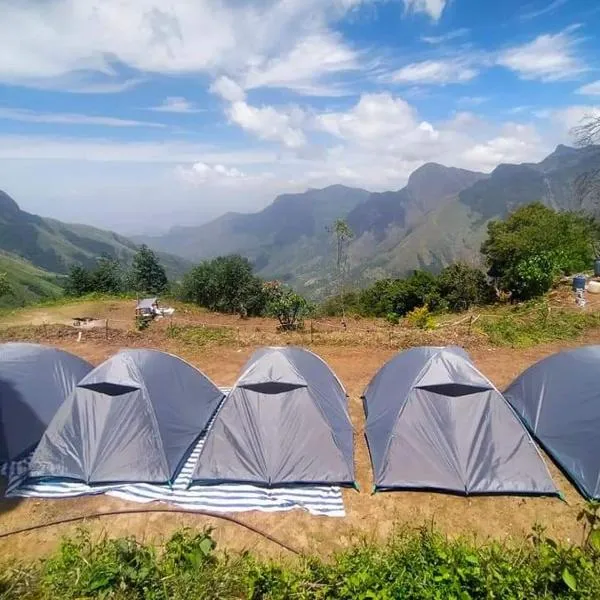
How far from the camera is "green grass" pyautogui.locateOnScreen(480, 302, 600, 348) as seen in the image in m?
13.5

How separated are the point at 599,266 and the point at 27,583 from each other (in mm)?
22940

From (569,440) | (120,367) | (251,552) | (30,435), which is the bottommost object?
(251,552)

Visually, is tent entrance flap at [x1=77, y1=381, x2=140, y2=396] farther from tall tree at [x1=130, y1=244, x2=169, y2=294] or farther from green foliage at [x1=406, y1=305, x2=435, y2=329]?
tall tree at [x1=130, y1=244, x2=169, y2=294]

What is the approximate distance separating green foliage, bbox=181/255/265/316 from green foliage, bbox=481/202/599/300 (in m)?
13.9

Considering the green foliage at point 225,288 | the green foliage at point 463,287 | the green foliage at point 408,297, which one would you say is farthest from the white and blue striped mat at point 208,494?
the green foliage at point 463,287

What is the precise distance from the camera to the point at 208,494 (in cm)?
691

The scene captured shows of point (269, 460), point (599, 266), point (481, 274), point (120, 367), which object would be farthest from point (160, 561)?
point (481, 274)

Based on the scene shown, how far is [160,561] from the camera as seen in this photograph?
16.3 ft

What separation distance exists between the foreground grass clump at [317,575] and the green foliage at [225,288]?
1886 cm

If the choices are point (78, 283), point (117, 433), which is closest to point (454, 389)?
point (117, 433)

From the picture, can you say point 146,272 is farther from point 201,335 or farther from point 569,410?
point 569,410

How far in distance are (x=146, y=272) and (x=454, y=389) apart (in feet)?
101

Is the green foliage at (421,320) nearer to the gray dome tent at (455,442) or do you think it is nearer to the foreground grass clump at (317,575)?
the gray dome tent at (455,442)

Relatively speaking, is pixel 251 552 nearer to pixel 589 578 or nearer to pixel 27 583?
pixel 27 583
